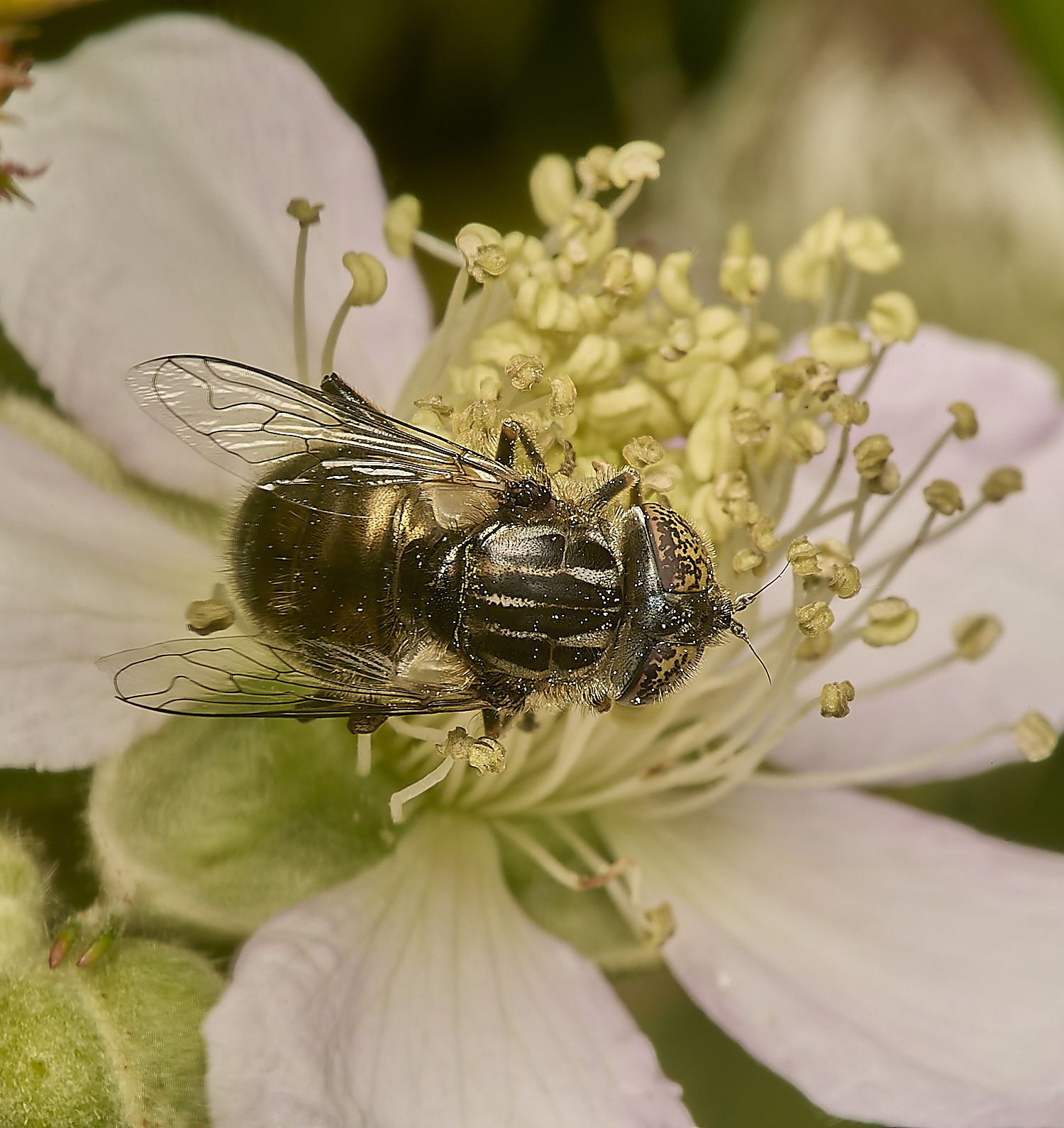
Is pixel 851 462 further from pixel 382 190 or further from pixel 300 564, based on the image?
pixel 300 564

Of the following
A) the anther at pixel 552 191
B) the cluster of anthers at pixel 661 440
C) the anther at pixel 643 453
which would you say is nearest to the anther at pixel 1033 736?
the cluster of anthers at pixel 661 440

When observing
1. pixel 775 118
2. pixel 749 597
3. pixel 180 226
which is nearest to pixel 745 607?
pixel 749 597

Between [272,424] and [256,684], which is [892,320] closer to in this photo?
[272,424]

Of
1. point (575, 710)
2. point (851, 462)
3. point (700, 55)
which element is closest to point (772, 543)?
point (575, 710)

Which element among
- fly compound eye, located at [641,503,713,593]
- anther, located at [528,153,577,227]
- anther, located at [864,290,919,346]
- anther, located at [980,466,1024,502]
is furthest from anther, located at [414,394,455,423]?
anther, located at [980,466,1024,502]

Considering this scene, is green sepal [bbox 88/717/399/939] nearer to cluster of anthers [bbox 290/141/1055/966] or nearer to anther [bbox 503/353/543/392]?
cluster of anthers [bbox 290/141/1055/966]
